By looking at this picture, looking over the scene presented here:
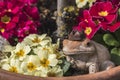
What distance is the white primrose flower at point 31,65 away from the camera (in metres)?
1.82

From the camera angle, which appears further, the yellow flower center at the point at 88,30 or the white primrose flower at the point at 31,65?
the yellow flower center at the point at 88,30

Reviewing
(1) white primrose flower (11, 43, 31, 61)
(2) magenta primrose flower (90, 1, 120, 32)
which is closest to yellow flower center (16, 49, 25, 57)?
(1) white primrose flower (11, 43, 31, 61)

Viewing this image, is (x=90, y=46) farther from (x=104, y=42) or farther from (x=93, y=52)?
(x=104, y=42)

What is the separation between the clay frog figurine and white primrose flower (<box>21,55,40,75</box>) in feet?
0.45

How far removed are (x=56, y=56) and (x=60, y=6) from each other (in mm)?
502

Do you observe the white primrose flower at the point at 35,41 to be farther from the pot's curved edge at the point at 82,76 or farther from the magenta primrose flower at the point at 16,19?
the pot's curved edge at the point at 82,76

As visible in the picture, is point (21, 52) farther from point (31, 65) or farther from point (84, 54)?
point (84, 54)

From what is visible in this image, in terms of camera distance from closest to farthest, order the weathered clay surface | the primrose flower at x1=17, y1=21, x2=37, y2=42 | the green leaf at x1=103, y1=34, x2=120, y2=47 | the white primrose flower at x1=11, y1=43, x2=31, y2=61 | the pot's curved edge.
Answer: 1. the pot's curved edge
2. the weathered clay surface
3. the white primrose flower at x1=11, y1=43, x2=31, y2=61
4. the green leaf at x1=103, y1=34, x2=120, y2=47
5. the primrose flower at x1=17, y1=21, x2=37, y2=42

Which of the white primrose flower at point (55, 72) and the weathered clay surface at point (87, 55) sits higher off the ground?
the weathered clay surface at point (87, 55)

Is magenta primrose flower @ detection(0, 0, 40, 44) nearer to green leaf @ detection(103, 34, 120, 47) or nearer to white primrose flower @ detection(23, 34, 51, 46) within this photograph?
white primrose flower @ detection(23, 34, 51, 46)

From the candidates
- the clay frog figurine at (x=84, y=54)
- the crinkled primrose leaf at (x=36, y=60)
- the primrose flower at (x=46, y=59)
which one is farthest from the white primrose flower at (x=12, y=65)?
the clay frog figurine at (x=84, y=54)

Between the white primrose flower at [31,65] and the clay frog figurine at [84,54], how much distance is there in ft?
0.45

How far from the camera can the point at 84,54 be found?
5.87 ft

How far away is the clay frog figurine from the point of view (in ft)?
5.80
